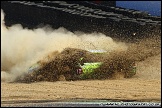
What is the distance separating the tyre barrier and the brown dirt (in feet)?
21.9

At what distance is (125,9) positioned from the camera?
2000 centimetres

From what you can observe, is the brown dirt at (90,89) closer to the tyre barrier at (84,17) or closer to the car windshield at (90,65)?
the car windshield at (90,65)

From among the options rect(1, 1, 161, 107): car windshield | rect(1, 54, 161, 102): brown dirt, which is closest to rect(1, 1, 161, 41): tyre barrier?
rect(1, 1, 161, 107): car windshield

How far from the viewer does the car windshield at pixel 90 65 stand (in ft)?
32.9

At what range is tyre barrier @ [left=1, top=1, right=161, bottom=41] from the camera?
18.9 m

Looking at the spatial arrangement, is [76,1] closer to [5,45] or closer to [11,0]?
[11,0]

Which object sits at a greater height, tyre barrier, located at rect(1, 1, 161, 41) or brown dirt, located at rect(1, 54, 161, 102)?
tyre barrier, located at rect(1, 1, 161, 41)

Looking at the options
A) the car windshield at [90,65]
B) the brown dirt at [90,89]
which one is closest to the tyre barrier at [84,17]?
the car windshield at [90,65]

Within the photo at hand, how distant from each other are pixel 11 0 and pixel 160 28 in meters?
10.6

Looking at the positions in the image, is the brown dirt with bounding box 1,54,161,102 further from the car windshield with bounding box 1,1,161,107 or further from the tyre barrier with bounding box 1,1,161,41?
the tyre barrier with bounding box 1,1,161,41

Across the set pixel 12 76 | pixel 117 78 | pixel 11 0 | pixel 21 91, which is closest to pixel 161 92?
pixel 117 78

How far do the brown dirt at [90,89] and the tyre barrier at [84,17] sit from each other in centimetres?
668

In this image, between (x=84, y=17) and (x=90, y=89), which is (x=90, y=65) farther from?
(x=84, y=17)

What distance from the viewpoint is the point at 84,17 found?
67.4 ft
